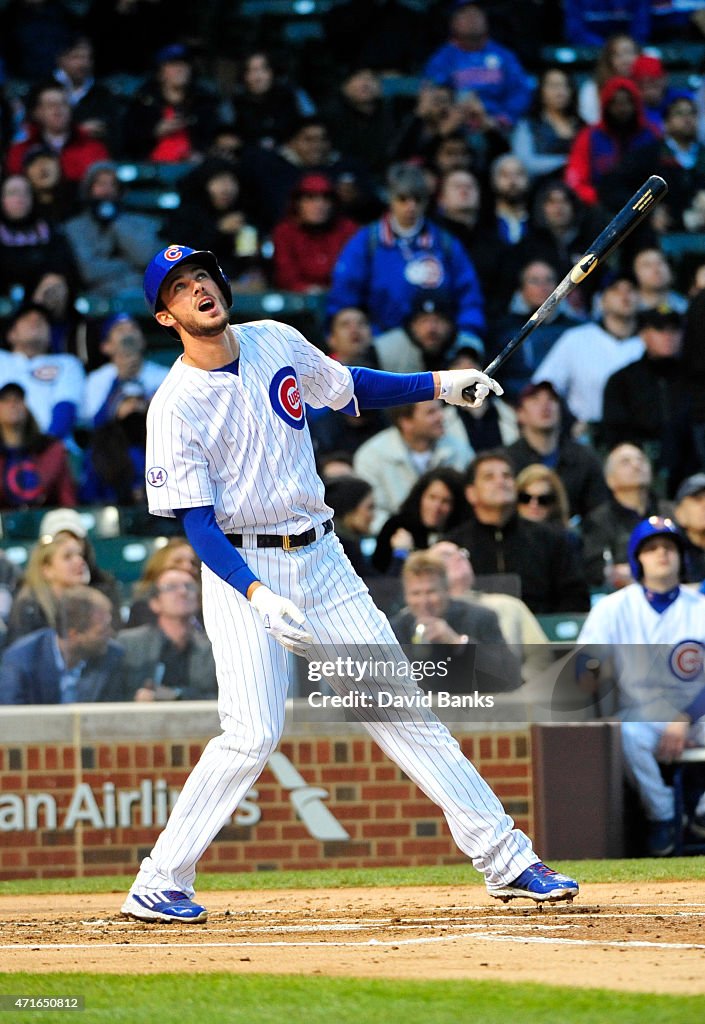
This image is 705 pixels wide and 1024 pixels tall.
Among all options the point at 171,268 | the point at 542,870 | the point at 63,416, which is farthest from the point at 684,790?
the point at 63,416

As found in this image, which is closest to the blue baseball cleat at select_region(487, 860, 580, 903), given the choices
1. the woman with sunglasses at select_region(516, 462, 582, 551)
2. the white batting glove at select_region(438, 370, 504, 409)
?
the white batting glove at select_region(438, 370, 504, 409)

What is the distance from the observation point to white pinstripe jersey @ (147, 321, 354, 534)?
486 cm

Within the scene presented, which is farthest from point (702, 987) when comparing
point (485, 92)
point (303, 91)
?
point (303, 91)

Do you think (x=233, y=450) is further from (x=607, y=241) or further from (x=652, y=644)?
(x=652, y=644)

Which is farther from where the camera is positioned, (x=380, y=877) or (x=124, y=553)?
(x=124, y=553)

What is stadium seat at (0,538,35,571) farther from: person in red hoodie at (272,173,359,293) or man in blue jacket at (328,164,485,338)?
person in red hoodie at (272,173,359,293)

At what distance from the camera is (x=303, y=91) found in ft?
42.1

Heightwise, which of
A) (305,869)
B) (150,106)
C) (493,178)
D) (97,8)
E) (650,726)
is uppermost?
(97,8)

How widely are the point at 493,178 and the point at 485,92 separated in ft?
4.19

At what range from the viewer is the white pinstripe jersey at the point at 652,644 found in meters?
7.36

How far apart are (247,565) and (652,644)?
2974 millimetres

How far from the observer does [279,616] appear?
466 cm

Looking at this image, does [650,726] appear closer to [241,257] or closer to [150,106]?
[241,257]

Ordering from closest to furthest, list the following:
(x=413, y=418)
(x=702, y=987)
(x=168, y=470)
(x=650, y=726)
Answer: (x=702, y=987), (x=168, y=470), (x=650, y=726), (x=413, y=418)
